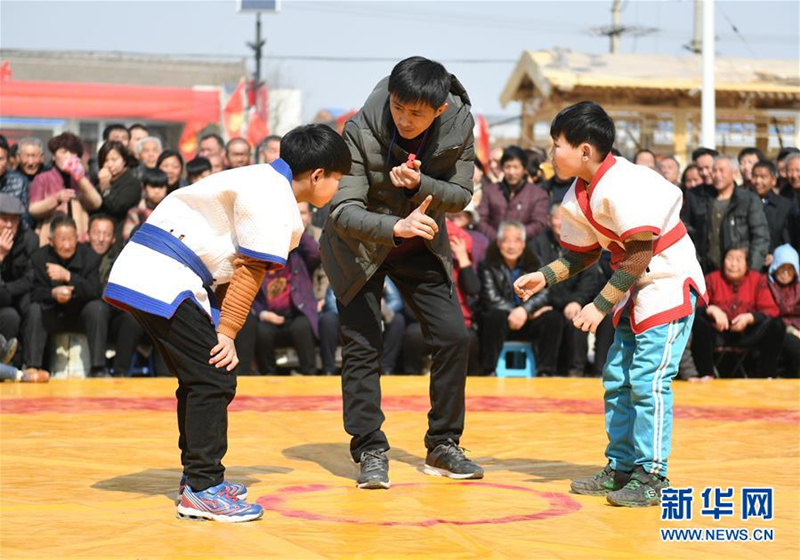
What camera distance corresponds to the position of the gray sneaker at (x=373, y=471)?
4.39m

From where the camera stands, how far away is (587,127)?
Answer: 14.0ft

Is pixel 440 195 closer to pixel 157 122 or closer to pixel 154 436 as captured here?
pixel 154 436

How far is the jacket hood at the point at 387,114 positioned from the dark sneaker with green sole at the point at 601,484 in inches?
57.4

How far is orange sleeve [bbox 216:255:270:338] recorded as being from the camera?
3779 mm

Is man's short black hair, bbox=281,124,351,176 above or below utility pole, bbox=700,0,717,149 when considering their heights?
below

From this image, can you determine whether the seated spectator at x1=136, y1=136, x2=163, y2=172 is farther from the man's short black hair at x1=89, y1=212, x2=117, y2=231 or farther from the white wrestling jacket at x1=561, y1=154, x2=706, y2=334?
the white wrestling jacket at x1=561, y1=154, x2=706, y2=334

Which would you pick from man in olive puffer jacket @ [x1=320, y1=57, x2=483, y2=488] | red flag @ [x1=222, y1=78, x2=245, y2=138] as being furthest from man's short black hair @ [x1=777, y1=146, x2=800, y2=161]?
red flag @ [x1=222, y1=78, x2=245, y2=138]

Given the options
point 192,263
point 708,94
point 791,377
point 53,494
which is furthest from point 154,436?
point 708,94

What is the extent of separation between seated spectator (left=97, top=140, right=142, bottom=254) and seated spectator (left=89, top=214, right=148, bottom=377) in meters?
0.26

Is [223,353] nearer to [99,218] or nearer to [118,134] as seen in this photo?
[99,218]

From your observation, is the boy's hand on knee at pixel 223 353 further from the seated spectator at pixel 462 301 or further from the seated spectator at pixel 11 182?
the seated spectator at pixel 11 182

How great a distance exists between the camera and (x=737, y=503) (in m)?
4.12

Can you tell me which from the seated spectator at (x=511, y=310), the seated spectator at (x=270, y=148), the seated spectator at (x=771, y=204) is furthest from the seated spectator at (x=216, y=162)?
the seated spectator at (x=771, y=204)

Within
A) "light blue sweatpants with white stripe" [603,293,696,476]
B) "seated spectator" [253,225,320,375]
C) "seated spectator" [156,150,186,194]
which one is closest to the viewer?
"light blue sweatpants with white stripe" [603,293,696,476]
